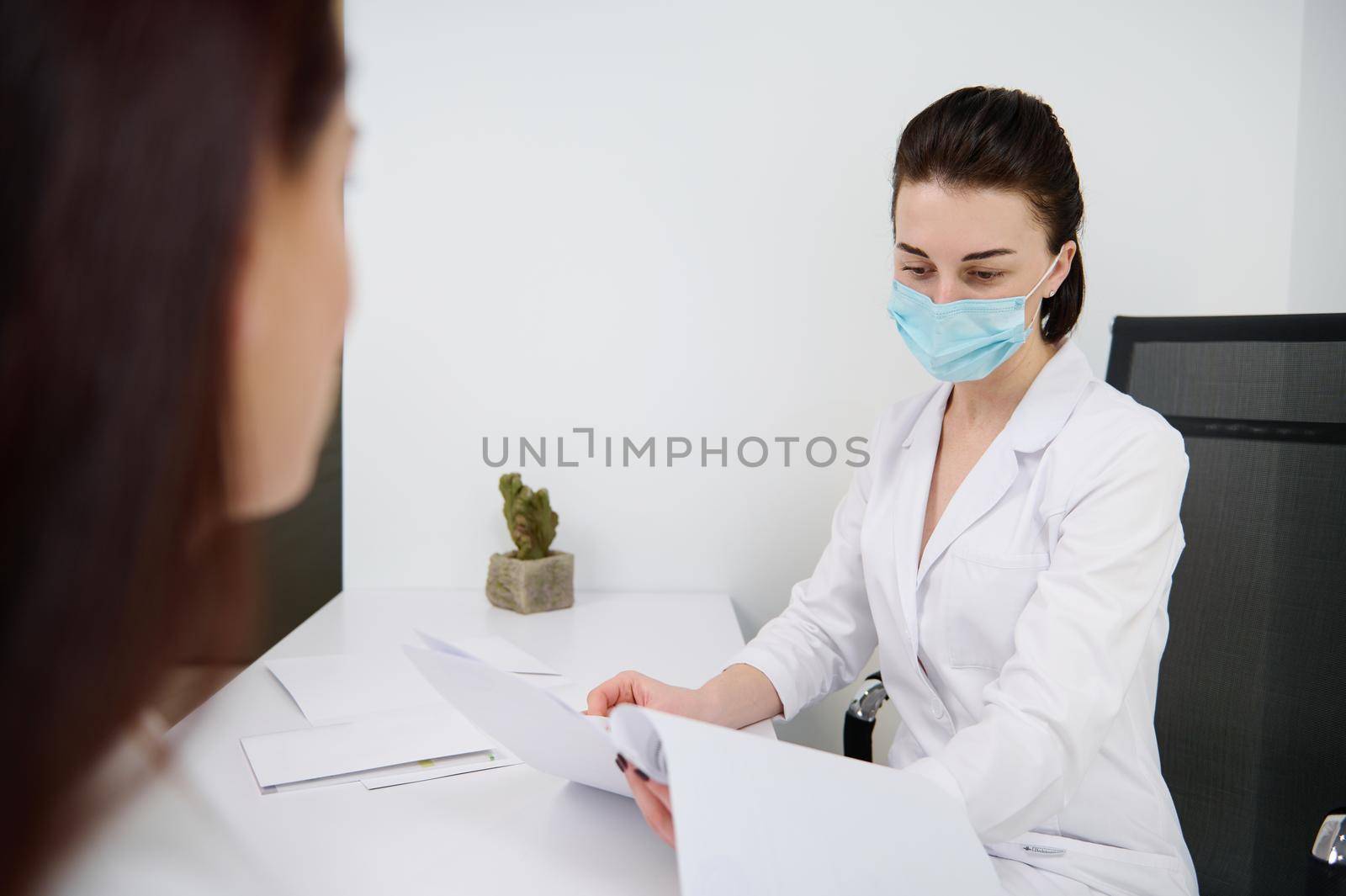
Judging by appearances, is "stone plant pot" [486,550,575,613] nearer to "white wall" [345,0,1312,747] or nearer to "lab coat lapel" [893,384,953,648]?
"white wall" [345,0,1312,747]

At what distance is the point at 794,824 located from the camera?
27.6 inches

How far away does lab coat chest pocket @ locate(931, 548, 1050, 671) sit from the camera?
1.16 meters

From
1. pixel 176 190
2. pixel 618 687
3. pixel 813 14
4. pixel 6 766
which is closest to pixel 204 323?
pixel 176 190

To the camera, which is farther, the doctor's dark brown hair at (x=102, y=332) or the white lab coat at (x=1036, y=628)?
the white lab coat at (x=1036, y=628)

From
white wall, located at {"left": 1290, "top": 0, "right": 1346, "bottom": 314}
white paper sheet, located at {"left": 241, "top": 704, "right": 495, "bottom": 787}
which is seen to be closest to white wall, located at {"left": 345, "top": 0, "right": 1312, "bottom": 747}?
white wall, located at {"left": 1290, "top": 0, "right": 1346, "bottom": 314}

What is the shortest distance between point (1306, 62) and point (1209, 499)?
1.01m

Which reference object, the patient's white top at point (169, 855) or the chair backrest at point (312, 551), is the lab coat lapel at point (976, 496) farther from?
the chair backrest at point (312, 551)

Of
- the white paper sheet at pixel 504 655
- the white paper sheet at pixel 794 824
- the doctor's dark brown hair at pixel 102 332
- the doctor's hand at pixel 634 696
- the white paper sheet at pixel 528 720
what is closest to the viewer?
the doctor's dark brown hair at pixel 102 332

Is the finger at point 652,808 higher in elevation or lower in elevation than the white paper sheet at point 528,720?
lower

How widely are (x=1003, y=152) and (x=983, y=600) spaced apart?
561 millimetres

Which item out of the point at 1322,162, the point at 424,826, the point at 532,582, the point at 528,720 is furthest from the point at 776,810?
the point at 1322,162

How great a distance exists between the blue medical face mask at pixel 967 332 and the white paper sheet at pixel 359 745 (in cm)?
75

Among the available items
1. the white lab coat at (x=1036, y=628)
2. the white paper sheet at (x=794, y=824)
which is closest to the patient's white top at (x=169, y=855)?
the white paper sheet at (x=794, y=824)

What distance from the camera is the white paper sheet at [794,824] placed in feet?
2.18
